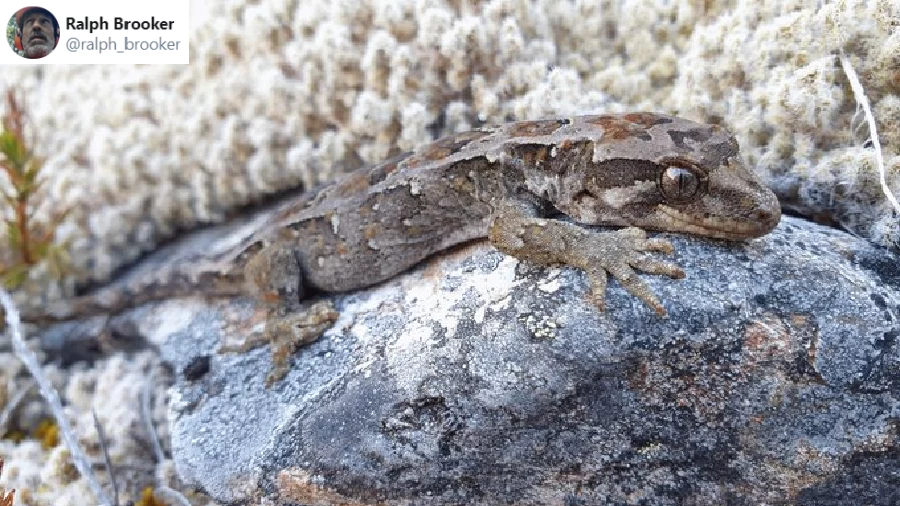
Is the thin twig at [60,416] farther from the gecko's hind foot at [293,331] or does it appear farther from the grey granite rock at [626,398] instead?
the gecko's hind foot at [293,331]

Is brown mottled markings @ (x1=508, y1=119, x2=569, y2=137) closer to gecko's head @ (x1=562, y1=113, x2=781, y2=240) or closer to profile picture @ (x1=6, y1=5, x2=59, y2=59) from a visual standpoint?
gecko's head @ (x1=562, y1=113, x2=781, y2=240)

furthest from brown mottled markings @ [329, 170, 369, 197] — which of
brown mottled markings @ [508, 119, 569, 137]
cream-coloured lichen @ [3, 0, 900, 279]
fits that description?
brown mottled markings @ [508, 119, 569, 137]

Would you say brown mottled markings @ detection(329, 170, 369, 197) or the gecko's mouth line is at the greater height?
the gecko's mouth line

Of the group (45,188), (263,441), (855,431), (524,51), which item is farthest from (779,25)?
(45,188)

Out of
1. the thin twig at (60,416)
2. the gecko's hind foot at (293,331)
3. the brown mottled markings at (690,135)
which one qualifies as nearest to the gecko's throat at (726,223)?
→ the brown mottled markings at (690,135)

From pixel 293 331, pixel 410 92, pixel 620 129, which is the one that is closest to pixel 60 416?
pixel 293 331
